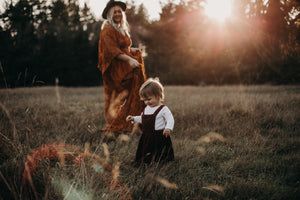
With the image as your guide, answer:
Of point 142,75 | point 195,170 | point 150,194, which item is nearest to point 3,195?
point 150,194

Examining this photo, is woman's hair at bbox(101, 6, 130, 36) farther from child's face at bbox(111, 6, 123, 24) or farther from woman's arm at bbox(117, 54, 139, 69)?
woman's arm at bbox(117, 54, 139, 69)

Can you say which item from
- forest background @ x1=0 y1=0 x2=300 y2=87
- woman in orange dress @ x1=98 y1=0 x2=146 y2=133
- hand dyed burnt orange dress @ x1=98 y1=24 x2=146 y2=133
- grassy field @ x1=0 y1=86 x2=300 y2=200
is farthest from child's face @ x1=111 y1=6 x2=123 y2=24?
forest background @ x1=0 y1=0 x2=300 y2=87

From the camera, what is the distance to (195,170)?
2.33 m

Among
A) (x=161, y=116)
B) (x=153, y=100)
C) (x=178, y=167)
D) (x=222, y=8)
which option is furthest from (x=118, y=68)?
(x=222, y=8)

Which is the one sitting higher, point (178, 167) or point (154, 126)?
point (154, 126)

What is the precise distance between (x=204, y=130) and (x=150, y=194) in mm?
2254

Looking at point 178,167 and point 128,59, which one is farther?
point 128,59

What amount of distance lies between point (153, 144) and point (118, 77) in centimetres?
174

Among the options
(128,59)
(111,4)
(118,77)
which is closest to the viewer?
(128,59)

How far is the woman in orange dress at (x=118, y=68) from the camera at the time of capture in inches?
138

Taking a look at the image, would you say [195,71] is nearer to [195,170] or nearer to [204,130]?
[204,130]

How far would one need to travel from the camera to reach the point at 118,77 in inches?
146

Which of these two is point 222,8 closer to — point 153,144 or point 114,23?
point 114,23

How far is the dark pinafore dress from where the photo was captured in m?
2.31
